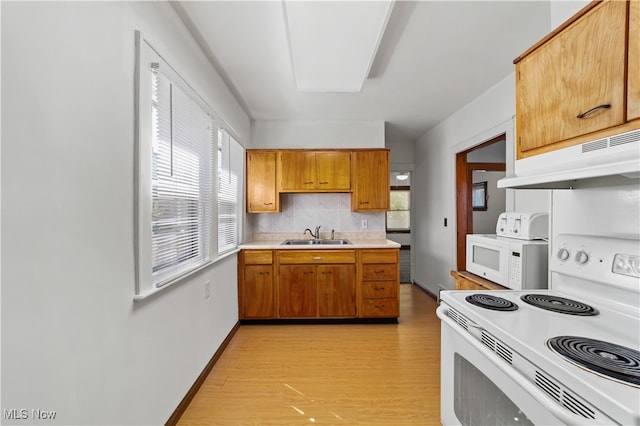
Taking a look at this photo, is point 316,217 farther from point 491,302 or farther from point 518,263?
point 491,302

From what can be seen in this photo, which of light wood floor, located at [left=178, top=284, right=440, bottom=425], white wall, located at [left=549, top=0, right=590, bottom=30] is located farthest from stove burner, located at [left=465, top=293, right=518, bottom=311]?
white wall, located at [left=549, top=0, right=590, bottom=30]

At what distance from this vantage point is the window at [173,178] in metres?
1.39

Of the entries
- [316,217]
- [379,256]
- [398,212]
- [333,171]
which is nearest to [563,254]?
[379,256]

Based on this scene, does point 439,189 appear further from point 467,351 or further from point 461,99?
point 467,351

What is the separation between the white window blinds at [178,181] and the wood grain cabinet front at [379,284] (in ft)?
5.69

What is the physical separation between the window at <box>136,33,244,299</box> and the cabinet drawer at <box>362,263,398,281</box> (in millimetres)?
1585

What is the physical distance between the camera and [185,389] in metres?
1.83

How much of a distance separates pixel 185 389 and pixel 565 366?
2012mm

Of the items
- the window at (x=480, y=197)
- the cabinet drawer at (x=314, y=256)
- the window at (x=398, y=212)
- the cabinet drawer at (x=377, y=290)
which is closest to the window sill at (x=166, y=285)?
the cabinet drawer at (x=314, y=256)

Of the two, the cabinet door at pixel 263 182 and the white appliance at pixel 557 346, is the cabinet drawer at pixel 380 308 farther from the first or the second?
the white appliance at pixel 557 346

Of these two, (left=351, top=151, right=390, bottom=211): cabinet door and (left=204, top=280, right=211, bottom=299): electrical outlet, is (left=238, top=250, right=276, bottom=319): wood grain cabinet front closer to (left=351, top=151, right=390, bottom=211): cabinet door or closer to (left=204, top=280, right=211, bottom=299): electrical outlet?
(left=204, top=280, right=211, bottom=299): electrical outlet

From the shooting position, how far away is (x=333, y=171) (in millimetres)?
3613

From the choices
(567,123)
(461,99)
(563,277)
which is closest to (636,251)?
(563,277)

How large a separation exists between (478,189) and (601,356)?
5.05 metres
